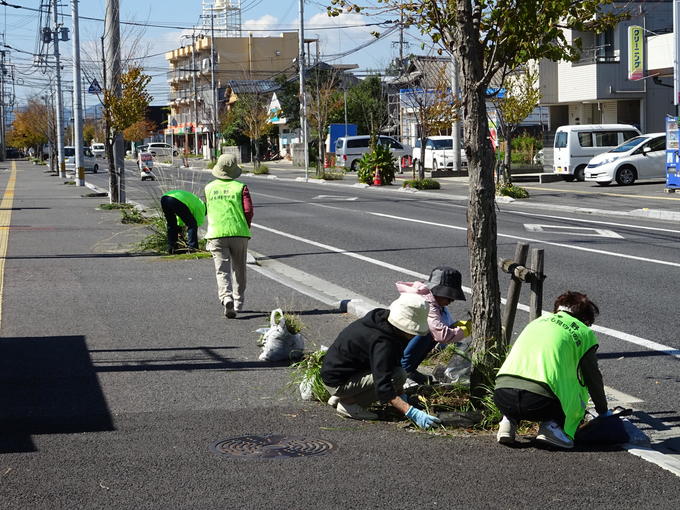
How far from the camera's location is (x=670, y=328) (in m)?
9.18

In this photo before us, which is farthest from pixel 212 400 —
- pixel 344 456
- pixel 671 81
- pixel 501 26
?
pixel 671 81

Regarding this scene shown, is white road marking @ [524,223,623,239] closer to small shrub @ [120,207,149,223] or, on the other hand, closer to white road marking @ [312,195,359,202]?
small shrub @ [120,207,149,223]

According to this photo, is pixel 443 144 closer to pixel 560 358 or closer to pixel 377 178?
pixel 377 178

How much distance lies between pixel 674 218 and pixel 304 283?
12.1 meters

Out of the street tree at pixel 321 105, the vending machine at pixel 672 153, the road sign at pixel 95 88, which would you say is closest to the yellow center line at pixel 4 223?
the road sign at pixel 95 88

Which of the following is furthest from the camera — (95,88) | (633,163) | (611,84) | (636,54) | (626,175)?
(611,84)

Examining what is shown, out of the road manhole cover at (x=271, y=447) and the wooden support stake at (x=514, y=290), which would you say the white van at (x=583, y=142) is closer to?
the wooden support stake at (x=514, y=290)

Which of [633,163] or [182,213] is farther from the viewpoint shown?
[633,163]

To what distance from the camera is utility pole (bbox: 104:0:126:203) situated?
24.4 meters

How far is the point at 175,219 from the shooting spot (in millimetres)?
14758

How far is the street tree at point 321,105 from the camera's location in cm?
5172

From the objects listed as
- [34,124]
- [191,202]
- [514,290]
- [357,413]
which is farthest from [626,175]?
[34,124]

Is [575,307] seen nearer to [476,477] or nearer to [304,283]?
[476,477]

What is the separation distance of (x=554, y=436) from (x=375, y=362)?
3.96 feet
